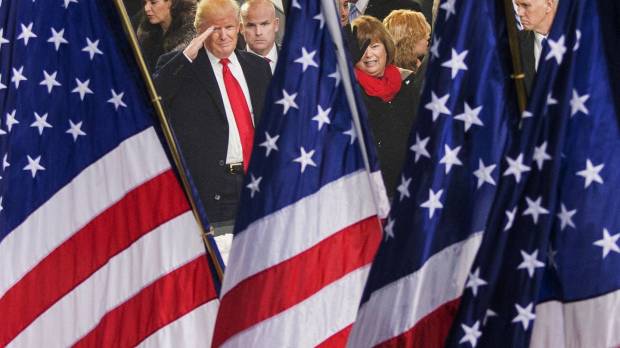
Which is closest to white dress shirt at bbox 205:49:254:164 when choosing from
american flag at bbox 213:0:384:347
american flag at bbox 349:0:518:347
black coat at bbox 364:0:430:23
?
black coat at bbox 364:0:430:23

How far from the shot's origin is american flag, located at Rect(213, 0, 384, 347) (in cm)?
464

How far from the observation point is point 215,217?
27.6 feet

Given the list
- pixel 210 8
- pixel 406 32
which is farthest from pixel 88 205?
pixel 406 32

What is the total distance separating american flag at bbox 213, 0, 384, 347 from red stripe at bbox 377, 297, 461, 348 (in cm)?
68

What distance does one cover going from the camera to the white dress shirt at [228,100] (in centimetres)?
843

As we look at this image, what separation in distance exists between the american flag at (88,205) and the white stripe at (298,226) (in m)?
0.73

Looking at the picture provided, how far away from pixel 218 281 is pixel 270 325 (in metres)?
0.84

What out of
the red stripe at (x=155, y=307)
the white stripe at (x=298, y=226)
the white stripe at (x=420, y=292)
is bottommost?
the red stripe at (x=155, y=307)

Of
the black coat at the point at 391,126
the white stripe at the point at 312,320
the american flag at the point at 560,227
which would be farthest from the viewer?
the black coat at the point at 391,126

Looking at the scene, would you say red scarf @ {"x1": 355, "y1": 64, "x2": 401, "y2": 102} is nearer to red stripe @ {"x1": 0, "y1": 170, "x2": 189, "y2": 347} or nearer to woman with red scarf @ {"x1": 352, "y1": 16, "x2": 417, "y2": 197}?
woman with red scarf @ {"x1": 352, "y1": 16, "x2": 417, "y2": 197}

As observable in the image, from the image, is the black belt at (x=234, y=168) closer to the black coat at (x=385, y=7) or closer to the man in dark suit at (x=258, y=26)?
the man in dark suit at (x=258, y=26)

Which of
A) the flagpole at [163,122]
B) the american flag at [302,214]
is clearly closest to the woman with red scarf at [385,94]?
the flagpole at [163,122]

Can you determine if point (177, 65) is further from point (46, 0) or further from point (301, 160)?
point (301, 160)

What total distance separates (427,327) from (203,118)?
4.66 meters
